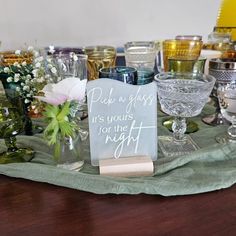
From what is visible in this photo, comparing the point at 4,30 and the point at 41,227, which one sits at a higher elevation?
the point at 4,30

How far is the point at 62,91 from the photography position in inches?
21.8

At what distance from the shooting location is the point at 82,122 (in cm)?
86

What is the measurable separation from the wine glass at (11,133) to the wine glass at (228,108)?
44cm

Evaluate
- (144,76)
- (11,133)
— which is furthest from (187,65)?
(11,133)

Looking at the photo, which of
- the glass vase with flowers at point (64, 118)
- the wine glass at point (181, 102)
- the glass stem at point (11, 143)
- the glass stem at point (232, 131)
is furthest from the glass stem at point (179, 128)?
the glass stem at point (11, 143)

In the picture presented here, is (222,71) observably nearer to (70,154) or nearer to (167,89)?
(167,89)

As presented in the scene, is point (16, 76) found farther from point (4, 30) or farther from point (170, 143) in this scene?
point (4, 30)

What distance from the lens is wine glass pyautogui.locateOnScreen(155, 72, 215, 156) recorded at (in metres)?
0.66

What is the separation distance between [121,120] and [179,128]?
175 mm

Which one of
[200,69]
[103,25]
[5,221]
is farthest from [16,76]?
[103,25]

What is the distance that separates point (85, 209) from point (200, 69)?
1.67 ft

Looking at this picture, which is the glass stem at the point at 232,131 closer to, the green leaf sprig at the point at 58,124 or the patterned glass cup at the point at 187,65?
the patterned glass cup at the point at 187,65

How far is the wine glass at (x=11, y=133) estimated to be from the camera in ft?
2.11

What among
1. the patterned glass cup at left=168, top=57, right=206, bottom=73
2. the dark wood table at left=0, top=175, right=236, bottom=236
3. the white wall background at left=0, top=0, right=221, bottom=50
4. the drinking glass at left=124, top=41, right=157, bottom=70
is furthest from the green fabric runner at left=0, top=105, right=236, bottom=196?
the white wall background at left=0, top=0, right=221, bottom=50
